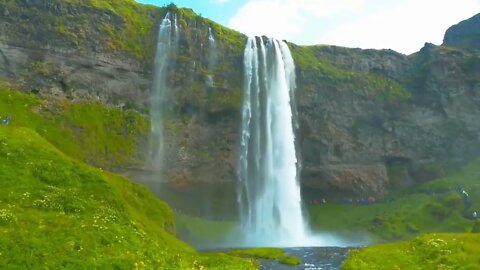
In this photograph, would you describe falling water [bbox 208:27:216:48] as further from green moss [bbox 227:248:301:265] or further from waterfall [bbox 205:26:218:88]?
green moss [bbox 227:248:301:265]

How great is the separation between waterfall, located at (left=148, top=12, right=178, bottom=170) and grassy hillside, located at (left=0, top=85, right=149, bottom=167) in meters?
2.00

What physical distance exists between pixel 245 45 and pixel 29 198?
7248cm

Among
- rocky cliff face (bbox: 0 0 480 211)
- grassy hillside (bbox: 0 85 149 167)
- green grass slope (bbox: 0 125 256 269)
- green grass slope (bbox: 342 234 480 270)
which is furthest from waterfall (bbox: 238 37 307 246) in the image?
green grass slope (bbox: 0 125 256 269)

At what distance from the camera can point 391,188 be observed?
108312mm

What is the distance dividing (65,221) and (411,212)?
258ft

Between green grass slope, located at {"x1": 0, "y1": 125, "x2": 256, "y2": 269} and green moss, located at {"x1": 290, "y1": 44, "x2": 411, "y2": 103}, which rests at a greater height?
green moss, located at {"x1": 290, "y1": 44, "x2": 411, "y2": 103}

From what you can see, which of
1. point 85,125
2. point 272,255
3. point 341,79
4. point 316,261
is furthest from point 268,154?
point 316,261

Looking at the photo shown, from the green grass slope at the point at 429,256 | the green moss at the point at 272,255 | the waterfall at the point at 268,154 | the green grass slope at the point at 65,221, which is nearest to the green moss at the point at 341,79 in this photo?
the waterfall at the point at 268,154

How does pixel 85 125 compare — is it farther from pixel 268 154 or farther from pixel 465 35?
pixel 465 35

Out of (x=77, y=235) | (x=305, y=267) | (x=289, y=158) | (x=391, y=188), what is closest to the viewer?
(x=77, y=235)

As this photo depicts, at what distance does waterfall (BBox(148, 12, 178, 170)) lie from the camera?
8894cm

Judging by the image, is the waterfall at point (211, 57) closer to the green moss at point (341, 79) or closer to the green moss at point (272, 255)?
the green moss at point (341, 79)

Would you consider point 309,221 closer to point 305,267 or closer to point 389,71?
point 389,71

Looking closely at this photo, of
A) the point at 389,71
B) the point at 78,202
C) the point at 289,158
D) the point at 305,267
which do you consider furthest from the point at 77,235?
the point at 389,71
